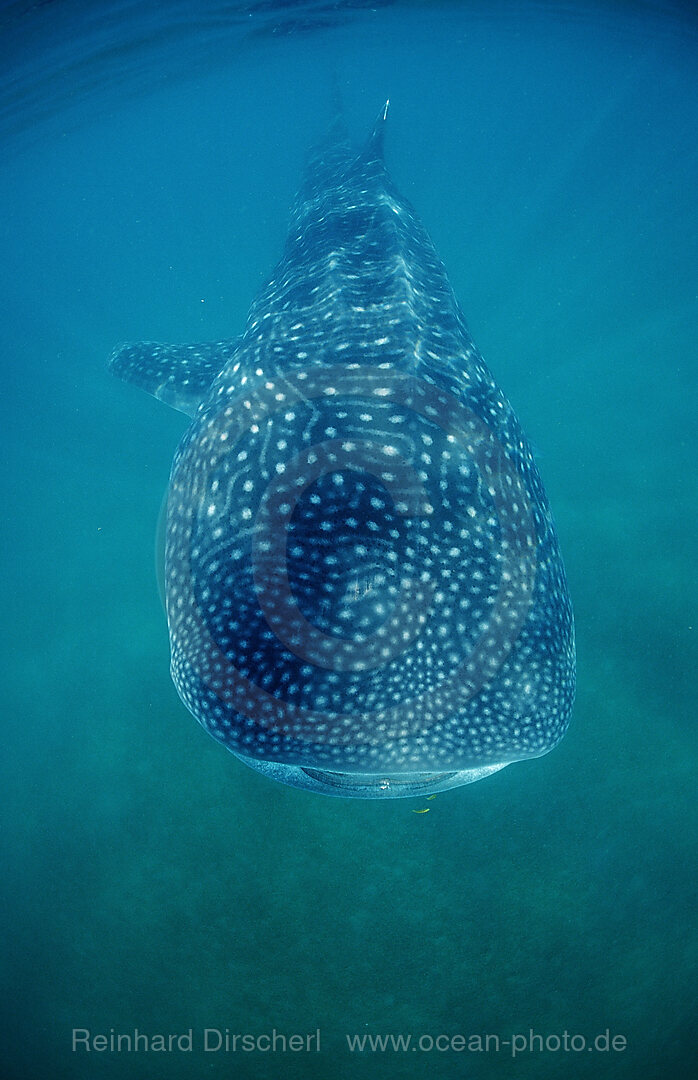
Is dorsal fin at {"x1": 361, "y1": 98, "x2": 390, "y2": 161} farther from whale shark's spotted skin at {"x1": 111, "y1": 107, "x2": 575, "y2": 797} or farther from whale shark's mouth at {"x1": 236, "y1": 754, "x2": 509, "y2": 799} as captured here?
whale shark's mouth at {"x1": 236, "y1": 754, "x2": 509, "y2": 799}

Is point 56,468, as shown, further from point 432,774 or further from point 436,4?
point 436,4

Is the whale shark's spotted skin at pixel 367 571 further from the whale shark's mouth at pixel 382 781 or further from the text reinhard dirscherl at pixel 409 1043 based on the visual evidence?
the text reinhard dirscherl at pixel 409 1043

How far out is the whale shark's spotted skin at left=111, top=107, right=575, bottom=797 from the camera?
2.66 meters

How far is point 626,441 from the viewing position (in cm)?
1144

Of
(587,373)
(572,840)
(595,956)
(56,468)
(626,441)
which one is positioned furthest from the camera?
(56,468)

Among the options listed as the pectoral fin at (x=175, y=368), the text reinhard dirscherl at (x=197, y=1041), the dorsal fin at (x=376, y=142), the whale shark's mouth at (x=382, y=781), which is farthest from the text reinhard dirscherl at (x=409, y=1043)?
the dorsal fin at (x=376, y=142)

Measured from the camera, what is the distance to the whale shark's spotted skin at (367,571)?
266 centimetres

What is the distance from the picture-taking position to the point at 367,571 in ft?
9.25

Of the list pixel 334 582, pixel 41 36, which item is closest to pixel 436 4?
pixel 41 36

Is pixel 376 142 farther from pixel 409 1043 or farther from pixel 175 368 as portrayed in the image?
pixel 409 1043

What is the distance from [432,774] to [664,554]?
304 inches

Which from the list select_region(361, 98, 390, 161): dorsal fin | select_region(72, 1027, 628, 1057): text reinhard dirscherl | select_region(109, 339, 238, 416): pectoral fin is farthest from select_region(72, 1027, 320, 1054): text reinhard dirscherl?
select_region(361, 98, 390, 161): dorsal fin

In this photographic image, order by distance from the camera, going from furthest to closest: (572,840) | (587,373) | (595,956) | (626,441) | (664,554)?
(587,373) → (626,441) → (664,554) → (572,840) → (595,956)

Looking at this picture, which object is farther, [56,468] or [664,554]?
[56,468]
